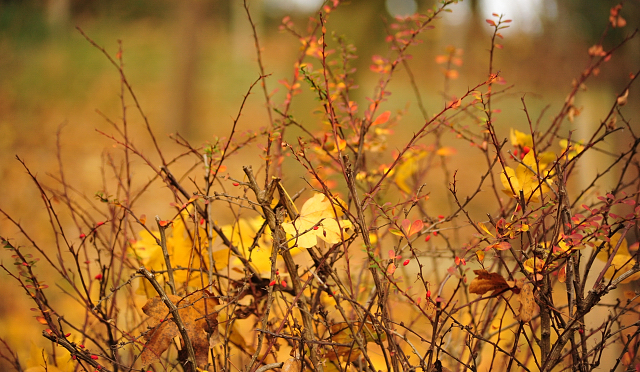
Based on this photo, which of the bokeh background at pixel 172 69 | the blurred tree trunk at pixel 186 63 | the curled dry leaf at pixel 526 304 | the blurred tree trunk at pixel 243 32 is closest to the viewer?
the curled dry leaf at pixel 526 304

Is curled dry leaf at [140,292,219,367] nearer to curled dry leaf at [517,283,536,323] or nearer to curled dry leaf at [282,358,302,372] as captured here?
curled dry leaf at [282,358,302,372]

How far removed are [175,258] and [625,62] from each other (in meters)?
1.36

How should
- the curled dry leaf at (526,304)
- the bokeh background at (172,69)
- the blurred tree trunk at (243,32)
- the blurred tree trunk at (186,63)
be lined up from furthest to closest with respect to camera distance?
the blurred tree trunk at (243,32), the blurred tree trunk at (186,63), the bokeh background at (172,69), the curled dry leaf at (526,304)

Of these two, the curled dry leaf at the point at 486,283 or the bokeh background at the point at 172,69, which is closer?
the curled dry leaf at the point at 486,283

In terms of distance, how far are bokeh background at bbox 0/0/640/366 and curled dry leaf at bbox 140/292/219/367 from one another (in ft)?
8.11

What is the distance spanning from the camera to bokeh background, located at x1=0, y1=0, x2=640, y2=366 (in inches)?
146

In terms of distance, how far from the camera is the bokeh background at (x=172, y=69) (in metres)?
3.71

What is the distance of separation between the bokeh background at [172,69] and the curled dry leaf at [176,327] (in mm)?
2473

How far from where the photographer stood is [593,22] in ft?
6.02

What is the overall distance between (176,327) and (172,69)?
216 inches

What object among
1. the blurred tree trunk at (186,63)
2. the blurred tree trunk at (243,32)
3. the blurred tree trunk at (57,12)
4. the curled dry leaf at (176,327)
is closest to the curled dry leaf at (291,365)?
the curled dry leaf at (176,327)

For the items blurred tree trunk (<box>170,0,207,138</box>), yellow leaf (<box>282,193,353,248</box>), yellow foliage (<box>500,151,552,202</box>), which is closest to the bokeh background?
blurred tree trunk (<box>170,0,207,138</box>)

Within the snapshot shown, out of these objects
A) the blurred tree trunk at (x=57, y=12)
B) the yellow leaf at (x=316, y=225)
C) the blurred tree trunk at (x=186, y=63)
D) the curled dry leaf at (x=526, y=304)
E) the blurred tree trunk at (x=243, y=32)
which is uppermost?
the blurred tree trunk at (x=243, y=32)

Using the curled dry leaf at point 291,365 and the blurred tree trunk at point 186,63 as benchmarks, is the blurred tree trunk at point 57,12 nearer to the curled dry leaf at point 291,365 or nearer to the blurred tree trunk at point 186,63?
the blurred tree trunk at point 186,63
